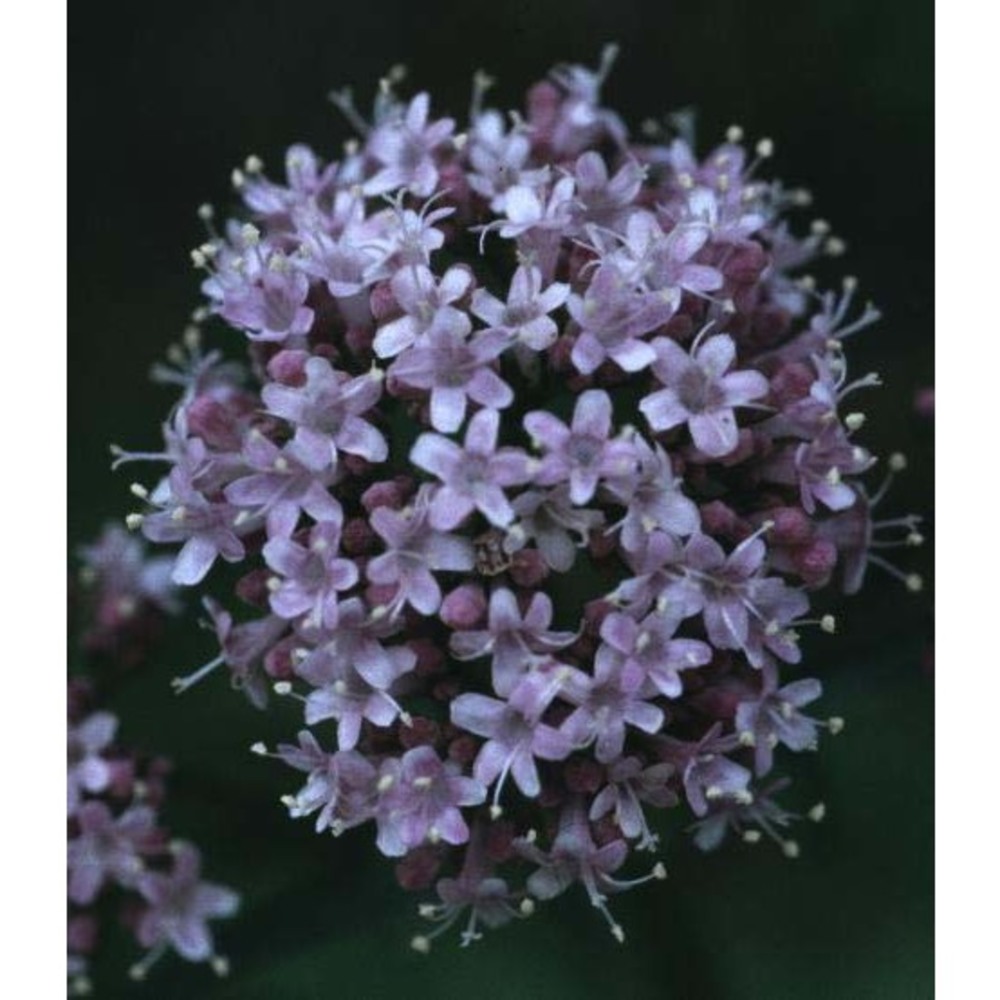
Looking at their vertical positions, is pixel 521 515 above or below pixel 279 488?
below

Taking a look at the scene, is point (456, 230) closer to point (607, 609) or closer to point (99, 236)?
point (607, 609)

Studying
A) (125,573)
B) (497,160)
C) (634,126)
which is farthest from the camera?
(634,126)

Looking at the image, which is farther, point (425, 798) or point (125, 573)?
point (125, 573)

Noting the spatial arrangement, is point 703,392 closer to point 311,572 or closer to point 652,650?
point 652,650

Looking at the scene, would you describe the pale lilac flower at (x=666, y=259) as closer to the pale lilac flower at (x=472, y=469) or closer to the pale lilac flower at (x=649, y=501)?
the pale lilac flower at (x=649, y=501)

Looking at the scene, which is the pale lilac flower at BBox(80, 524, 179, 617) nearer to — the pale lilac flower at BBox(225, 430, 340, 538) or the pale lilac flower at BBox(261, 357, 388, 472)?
the pale lilac flower at BBox(225, 430, 340, 538)

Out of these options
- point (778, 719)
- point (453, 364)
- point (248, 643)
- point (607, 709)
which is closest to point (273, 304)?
point (453, 364)
